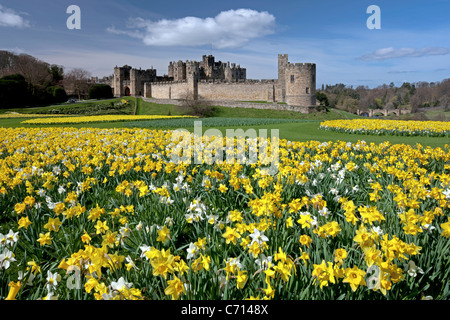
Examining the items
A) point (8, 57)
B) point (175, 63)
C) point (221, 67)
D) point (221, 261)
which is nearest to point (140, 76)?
point (175, 63)

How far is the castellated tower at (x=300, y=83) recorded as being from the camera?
52594 millimetres

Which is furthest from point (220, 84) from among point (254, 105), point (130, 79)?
point (130, 79)

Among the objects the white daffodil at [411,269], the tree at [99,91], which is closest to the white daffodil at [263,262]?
the white daffodil at [411,269]

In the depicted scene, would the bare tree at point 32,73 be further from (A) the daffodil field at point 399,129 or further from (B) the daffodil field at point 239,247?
(B) the daffodil field at point 239,247

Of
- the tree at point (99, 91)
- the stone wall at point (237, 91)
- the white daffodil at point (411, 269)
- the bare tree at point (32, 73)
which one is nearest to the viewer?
the white daffodil at point (411, 269)

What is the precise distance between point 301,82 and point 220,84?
16.4m

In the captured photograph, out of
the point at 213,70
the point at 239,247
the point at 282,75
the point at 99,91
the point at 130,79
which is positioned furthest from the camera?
the point at 130,79

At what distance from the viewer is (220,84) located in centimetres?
6272

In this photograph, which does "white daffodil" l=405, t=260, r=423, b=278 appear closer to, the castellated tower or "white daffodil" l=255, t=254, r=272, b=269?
"white daffodil" l=255, t=254, r=272, b=269

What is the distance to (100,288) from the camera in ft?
6.62

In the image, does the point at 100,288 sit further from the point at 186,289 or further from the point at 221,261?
the point at 221,261

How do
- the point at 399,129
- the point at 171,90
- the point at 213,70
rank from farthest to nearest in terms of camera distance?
the point at 213,70 < the point at 171,90 < the point at 399,129

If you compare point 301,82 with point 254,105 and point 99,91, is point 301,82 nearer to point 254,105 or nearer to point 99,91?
point 254,105

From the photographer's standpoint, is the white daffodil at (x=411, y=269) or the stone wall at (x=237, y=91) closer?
the white daffodil at (x=411, y=269)
